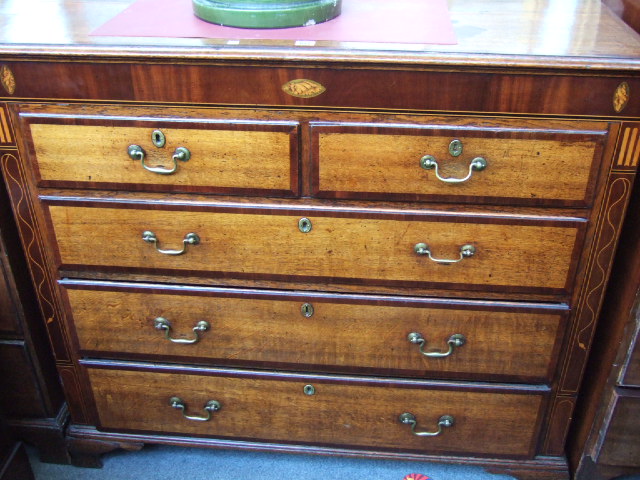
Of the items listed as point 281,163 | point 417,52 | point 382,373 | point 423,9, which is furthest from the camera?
point 382,373

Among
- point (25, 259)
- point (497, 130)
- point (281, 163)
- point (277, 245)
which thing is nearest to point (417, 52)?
point (497, 130)

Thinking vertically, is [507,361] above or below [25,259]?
below

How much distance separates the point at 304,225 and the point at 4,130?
1.93 feet

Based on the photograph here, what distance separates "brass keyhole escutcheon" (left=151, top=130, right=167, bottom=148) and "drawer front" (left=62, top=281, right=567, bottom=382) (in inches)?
12.5

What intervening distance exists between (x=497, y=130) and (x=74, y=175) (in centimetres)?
79

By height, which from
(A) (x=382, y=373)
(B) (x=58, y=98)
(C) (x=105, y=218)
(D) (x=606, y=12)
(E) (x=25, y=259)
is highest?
(D) (x=606, y=12)

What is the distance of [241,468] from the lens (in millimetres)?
1573

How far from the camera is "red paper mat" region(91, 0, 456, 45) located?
1100 mm

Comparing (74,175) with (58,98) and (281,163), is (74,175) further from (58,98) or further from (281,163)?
(281,163)

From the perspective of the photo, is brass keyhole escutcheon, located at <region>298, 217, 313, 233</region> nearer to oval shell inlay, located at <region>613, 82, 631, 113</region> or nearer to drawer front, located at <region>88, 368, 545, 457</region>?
drawer front, located at <region>88, 368, 545, 457</region>

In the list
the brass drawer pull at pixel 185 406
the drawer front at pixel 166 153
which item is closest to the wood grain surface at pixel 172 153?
the drawer front at pixel 166 153

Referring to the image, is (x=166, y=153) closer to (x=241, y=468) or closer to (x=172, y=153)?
(x=172, y=153)

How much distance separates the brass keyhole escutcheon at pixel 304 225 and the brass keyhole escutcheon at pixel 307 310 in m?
0.17

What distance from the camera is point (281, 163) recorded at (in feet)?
3.72
